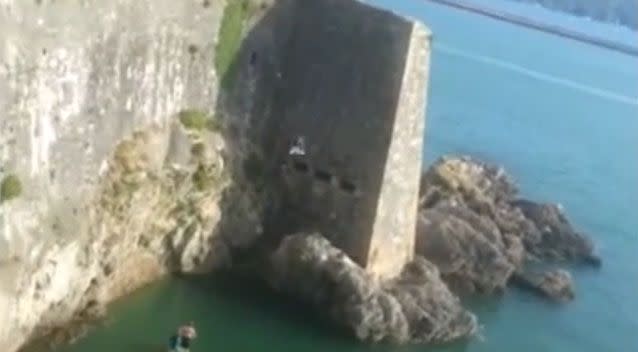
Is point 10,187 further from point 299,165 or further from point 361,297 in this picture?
point 299,165

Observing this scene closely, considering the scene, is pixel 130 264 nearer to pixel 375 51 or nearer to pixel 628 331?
pixel 375 51

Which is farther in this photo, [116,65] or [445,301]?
[445,301]

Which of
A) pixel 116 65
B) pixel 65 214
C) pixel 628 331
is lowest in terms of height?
pixel 628 331

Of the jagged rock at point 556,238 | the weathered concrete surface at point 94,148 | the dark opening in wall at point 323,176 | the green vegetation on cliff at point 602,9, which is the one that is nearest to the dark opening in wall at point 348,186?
the dark opening in wall at point 323,176

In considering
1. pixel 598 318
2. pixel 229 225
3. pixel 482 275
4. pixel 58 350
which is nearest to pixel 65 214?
pixel 58 350

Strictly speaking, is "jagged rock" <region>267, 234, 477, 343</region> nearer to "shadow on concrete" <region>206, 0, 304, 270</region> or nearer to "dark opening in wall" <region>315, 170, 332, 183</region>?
"shadow on concrete" <region>206, 0, 304, 270</region>

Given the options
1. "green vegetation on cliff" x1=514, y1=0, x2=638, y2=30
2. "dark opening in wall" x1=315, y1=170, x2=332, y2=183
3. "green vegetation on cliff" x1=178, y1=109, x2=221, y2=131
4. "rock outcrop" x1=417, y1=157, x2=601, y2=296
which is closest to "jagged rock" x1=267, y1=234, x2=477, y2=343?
"dark opening in wall" x1=315, y1=170, x2=332, y2=183
